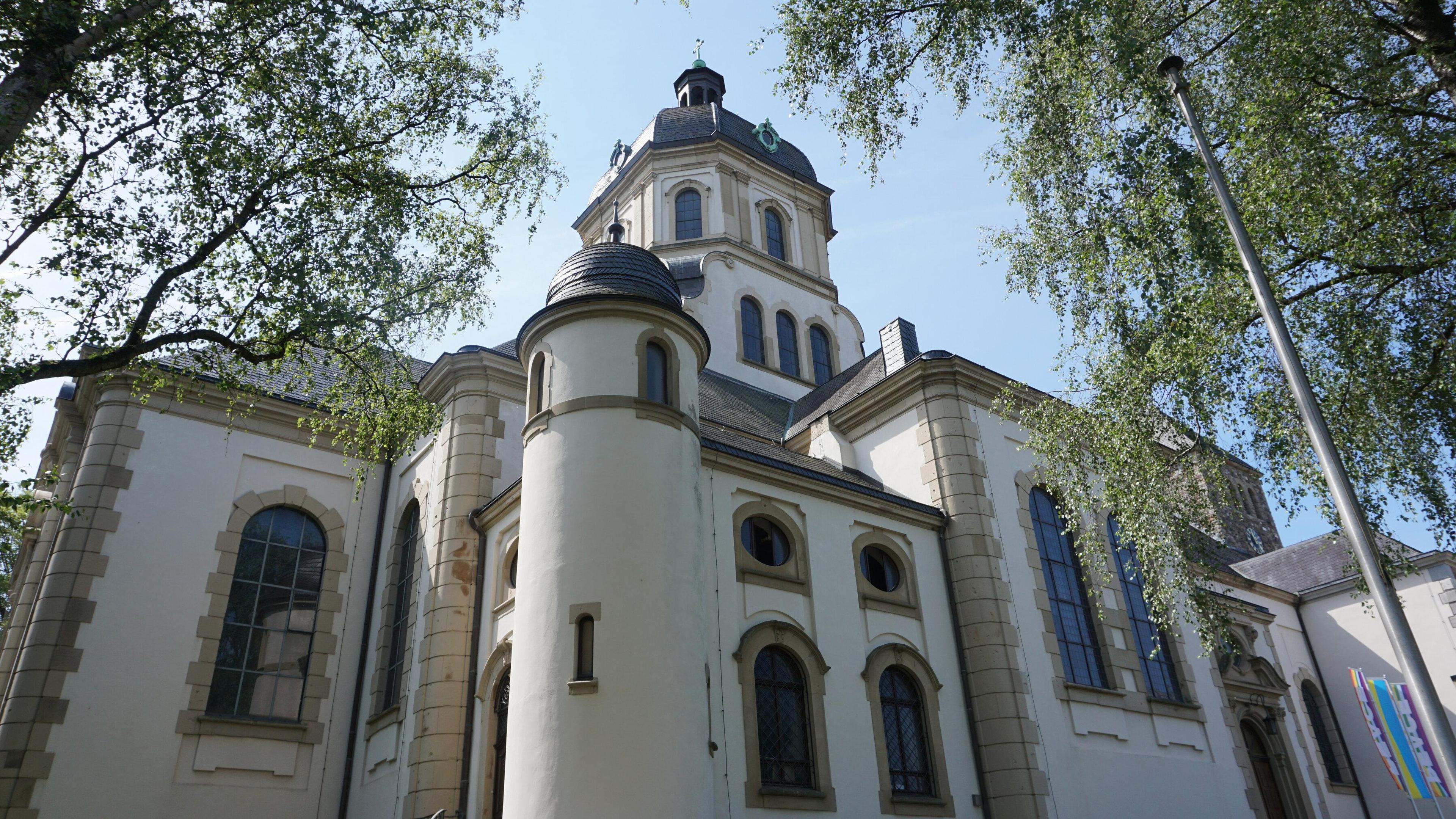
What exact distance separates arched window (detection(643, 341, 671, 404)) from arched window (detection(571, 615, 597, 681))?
3335 millimetres

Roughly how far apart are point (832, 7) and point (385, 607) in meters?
12.3

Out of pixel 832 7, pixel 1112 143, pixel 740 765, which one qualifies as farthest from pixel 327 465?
pixel 1112 143

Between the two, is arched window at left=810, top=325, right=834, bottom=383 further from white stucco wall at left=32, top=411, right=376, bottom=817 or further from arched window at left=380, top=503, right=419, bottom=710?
white stucco wall at left=32, top=411, right=376, bottom=817

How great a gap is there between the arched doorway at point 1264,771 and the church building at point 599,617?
0.24 feet

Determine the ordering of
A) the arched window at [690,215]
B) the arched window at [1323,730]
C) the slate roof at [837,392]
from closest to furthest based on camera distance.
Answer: the slate roof at [837,392], the arched window at [1323,730], the arched window at [690,215]

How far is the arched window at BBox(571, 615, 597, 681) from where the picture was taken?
11.4m

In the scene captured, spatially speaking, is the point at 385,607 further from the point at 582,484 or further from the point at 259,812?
the point at 582,484

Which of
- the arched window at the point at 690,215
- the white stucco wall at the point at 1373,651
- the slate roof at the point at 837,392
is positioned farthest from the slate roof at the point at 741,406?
the white stucco wall at the point at 1373,651

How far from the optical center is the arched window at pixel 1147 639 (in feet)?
59.1

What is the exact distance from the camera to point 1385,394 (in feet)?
35.7

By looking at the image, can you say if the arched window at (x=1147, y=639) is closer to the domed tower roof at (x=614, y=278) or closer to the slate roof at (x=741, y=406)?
the slate roof at (x=741, y=406)

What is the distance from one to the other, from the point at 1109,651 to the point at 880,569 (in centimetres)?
474

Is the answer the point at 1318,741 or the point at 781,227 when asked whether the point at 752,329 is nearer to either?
the point at 781,227

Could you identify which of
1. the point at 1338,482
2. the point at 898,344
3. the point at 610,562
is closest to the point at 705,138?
the point at 898,344
